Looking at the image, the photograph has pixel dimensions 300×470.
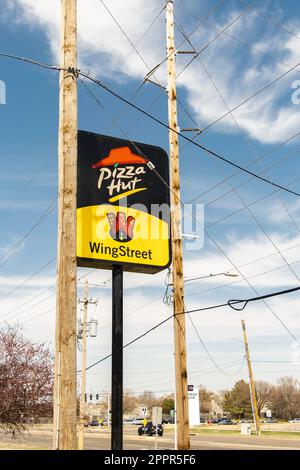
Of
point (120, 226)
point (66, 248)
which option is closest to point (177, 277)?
point (120, 226)

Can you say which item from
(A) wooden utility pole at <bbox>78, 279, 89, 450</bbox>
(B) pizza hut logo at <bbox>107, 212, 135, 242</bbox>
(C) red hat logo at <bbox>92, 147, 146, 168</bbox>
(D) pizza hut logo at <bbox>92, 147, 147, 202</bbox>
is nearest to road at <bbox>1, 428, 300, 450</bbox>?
(A) wooden utility pole at <bbox>78, 279, 89, 450</bbox>

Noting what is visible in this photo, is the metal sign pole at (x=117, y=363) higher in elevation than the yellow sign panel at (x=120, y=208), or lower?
lower

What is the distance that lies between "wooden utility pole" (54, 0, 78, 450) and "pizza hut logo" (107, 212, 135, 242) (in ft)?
8.06

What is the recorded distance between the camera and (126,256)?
11000mm

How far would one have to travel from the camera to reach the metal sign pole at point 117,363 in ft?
31.5

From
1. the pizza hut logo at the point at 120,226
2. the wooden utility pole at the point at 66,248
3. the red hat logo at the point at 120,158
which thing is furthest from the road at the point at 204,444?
the wooden utility pole at the point at 66,248

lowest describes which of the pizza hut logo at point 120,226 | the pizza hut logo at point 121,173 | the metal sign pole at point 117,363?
the metal sign pole at point 117,363

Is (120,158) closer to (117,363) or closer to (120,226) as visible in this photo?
(120,226)

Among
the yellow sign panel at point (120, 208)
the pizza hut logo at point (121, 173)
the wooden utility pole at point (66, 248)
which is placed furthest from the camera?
the pizza hut logo at point (121, 173)

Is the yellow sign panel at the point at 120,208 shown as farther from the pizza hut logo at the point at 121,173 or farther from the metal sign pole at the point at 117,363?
the metal sign pole at the point at 117,363

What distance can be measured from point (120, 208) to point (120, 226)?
1.21 feet

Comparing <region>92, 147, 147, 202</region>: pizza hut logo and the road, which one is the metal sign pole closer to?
<region>92, 147, 147, 202</region>: pizza hut logo

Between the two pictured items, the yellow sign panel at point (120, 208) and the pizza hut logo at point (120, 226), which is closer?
the yellow sign panel at point (120, 208)

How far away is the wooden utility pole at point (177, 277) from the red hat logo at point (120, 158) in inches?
163
